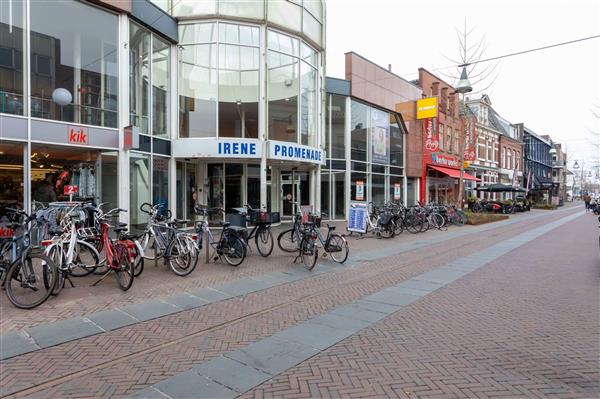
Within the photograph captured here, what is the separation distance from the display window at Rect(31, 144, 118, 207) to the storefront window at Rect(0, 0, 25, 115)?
1.10 meters

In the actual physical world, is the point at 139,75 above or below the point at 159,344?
above

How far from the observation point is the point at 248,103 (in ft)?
45.3

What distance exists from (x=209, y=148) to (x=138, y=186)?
2.62 metres

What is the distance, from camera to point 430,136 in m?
26.3

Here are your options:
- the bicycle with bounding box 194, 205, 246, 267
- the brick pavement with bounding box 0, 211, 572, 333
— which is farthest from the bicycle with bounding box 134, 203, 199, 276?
the bicycle with bounding box 194, 205, 246, 267

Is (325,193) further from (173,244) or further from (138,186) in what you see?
(173,244)

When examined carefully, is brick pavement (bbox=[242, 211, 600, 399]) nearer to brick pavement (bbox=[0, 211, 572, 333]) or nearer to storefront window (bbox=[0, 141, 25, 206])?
brick pavement (bbox=[0, 211, 572, 333])

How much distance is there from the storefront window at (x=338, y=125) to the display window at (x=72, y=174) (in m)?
10.9

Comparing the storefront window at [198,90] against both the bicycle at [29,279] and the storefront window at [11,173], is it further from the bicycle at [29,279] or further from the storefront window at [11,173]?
the bicycle at [29,279]

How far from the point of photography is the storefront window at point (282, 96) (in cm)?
1418

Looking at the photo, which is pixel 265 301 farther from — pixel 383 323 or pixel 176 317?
pixel 383 323

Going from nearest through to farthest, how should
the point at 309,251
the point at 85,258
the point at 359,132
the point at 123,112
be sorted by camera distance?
the point at 85,258 < the point at 309,251 < the point at 123,112 < the point at 359,132

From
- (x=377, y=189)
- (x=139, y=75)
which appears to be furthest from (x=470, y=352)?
(x=377, y=189)

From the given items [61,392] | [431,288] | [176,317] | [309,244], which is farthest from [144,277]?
[431,288]
